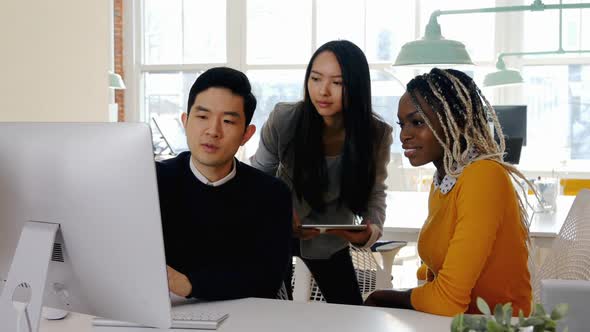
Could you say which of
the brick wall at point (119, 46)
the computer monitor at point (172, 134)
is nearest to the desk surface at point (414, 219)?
the computer monitor at point (172, 134)

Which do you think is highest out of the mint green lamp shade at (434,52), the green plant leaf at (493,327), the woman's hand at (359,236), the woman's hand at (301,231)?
the mint green lamp shade at (434,52)

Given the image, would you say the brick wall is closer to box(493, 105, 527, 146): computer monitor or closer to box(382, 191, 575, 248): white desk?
box(493, 105, 527, 146): computer monitor

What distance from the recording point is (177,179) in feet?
6.25

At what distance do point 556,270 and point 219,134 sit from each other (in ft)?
3.29

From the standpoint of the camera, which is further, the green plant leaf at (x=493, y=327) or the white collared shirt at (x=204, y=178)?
the white collared shirt at (x=204, y=178)

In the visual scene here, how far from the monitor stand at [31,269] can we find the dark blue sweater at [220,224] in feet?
2.06

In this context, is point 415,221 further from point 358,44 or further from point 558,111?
point 358,44

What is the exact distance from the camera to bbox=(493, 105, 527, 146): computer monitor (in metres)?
4.87

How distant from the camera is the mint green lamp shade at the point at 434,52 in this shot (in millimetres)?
3426

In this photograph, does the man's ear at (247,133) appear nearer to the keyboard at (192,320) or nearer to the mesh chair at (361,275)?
the keyboard at (192,320)

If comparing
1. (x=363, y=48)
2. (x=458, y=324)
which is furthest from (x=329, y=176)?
(x=363, y=48)

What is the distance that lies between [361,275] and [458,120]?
1222 mm

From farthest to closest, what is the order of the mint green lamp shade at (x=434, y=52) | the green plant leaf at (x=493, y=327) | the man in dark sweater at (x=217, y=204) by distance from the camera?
1. the mint green lamp shade at (x=434, y=52)
2. the man in dark sweater at (x=217, y=204)
3. the green plant leaf at (x=493, y=327)

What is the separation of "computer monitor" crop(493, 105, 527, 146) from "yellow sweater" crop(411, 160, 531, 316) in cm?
322
